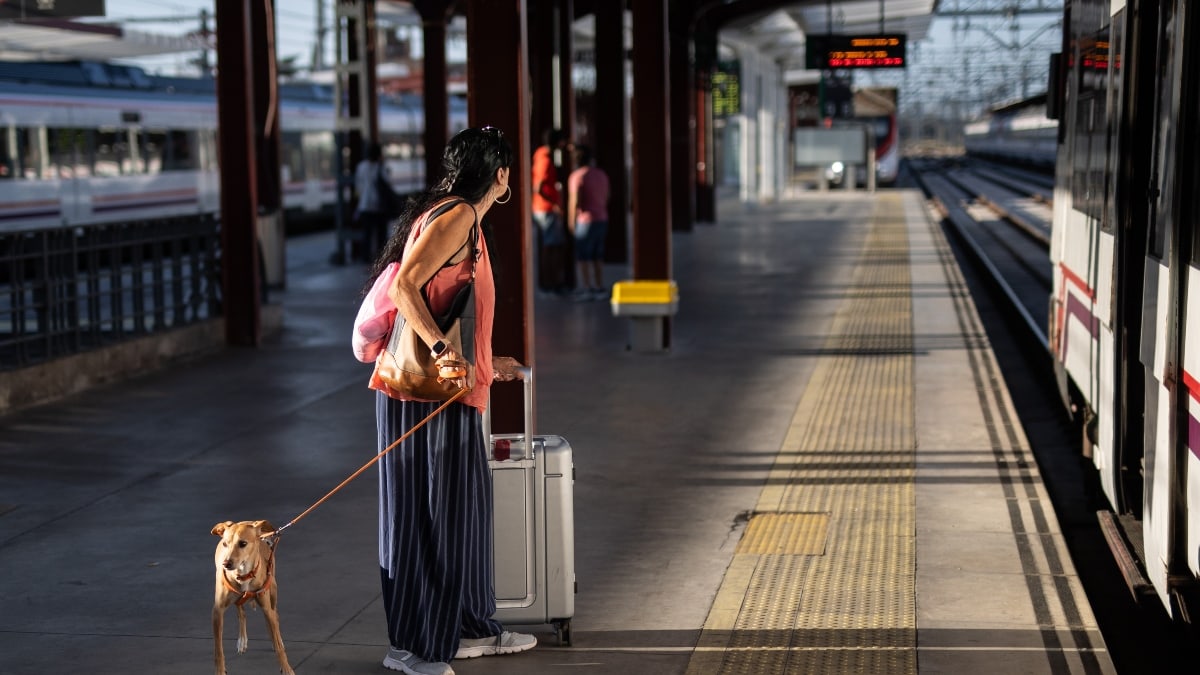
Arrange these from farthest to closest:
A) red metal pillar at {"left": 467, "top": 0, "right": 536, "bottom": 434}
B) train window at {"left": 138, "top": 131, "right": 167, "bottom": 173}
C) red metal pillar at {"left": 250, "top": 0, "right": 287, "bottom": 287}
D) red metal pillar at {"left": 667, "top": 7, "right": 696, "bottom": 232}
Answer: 1. red metal pillar at {"left": 667, "top": 7, "right": 696, "bottom": 232}
2. train window at {"left": 138, "top": 131, "right": 167, "bottom": 173}
3. red metal pillar at {"left": 250, "top": 0, "right": 287, "bottom": 287}
4. red metal pillar at {"left": 467, "top": 0, "right": 536, "bottom": 434}

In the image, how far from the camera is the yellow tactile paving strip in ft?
17.0

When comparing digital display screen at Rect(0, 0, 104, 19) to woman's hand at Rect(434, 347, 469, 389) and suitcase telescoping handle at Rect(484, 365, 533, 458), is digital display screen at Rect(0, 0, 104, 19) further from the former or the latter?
woman's hand at Rect(434, 347, 469, 389)

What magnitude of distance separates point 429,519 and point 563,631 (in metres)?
0.69

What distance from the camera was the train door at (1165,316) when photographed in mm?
5035

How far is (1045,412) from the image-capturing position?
12164 millimetres

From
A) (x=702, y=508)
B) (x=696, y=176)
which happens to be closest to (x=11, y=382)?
(x=702, y=508)

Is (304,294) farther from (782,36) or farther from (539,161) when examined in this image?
(782,36)

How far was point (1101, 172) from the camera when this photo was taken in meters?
7.45

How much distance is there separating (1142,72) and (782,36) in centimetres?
3604

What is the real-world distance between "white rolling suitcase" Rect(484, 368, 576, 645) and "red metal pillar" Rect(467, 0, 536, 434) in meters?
2.50

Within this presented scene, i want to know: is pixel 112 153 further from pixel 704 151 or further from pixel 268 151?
pixel 704 151

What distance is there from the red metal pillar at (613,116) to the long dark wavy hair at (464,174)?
59.0 feet

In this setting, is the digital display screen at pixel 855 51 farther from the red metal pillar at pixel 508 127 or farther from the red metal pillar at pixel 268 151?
the red metal pillar at pixel 508 127

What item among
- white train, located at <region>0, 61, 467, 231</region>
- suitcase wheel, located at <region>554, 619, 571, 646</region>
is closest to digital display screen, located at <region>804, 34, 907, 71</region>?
white train, located at <region>0, 61, 467, 231</region>
